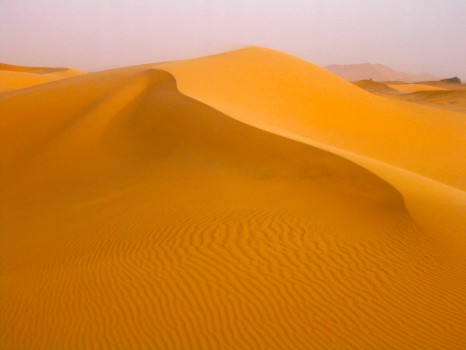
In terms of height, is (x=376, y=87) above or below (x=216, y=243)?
below

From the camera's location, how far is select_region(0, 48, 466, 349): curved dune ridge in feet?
14.0

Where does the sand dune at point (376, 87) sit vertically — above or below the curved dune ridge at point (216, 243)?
below

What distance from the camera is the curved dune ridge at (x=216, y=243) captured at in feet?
14.0

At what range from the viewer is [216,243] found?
5.77 meters

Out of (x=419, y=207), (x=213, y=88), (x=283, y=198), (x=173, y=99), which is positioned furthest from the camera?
(x=213, y=88)

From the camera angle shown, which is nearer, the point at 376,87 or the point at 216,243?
the point at 216,243

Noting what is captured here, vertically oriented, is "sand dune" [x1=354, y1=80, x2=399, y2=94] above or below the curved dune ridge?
below

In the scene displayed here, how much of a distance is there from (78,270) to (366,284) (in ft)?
11.8

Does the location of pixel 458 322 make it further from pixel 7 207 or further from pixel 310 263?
pixel 7 207

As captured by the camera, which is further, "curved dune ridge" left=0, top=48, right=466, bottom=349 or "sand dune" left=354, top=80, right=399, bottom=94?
"sand dune" left=354, top=80, right=399, bottom=94

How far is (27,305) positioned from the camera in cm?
499

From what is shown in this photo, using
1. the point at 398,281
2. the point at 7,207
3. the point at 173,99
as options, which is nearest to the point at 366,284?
the point at 398,281

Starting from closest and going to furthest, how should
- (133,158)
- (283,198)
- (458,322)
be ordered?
(458,322) → (283,198) → (133,158)

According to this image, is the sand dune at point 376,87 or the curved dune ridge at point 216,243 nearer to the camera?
the curved dune ridge at point 216,243
